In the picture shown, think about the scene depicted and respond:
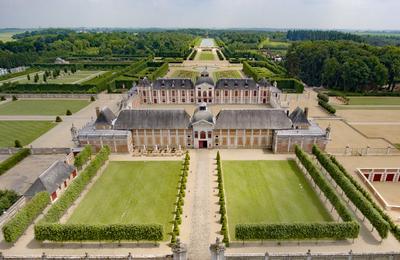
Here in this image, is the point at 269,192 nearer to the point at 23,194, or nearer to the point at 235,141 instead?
the point at 235,141

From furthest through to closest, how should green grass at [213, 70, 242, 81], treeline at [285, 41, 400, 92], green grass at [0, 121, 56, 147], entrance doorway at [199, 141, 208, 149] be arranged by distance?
green grass at [213, 70, 242, 81], treeline at [285, 41, 400, 92], green grass at [0, 121, 56, 147], entrance doorway at [199, 141, 208, 149]

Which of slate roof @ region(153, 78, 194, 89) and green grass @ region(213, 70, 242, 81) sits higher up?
slate roof @ region(153, 78, 194, 89)

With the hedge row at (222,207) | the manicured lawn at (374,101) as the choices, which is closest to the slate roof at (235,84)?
the manicured lawn at (374,101)

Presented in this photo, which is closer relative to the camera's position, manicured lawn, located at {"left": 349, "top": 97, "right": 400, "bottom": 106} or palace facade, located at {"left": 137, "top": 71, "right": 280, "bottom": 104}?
palace facade, located at {"left": 137, "top": 71, "right": 280, "bottom": 104}

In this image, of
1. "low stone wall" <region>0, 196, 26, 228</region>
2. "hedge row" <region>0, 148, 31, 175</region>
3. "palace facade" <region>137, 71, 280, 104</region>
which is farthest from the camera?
"palace facade" <region>137, 71, 280, 104</region>

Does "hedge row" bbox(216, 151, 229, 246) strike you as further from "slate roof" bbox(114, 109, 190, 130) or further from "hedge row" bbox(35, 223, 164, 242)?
"slate roof" bbox(114, 109, 190, 130)

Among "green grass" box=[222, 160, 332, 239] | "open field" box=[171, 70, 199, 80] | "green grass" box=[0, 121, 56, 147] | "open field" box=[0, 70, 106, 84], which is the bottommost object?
"green grass" box=[222, 160, 332, 239]

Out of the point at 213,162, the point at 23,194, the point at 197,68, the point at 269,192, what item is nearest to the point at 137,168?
the point at 213,162

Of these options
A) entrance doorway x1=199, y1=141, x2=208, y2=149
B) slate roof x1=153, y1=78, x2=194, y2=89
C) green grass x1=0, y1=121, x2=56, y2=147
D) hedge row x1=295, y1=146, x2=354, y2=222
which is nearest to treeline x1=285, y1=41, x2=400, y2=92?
slate roof x1=153, y1=78, x2=194, y2=89
